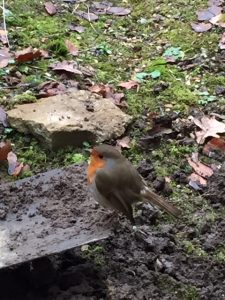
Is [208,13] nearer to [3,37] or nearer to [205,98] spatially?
[205,98]

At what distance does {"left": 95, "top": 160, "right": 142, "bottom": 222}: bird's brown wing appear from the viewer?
12.0 ft

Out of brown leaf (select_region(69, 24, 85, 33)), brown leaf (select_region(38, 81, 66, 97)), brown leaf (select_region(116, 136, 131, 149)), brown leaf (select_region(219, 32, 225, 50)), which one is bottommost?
brown leaf (select_region(69, 24, 85, 33))

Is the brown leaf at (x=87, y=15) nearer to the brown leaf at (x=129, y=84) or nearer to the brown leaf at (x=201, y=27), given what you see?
the brown leaf at (x=201, y=27)

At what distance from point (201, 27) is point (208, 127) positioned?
1436 millimetres

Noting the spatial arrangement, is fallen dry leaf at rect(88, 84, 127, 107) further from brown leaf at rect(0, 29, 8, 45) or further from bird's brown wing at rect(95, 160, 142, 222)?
bird's brown wing at rect(95, 160, 142, 222)

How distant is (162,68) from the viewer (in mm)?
5523

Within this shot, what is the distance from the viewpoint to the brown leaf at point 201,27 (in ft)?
19.9

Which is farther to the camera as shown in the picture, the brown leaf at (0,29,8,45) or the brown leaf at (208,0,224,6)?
the brown leaf at (208,0,224,6)

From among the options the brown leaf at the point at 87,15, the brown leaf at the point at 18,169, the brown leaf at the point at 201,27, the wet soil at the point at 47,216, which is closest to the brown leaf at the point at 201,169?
the wet soil at the point at 47,216

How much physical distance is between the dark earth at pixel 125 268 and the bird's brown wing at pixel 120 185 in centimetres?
8

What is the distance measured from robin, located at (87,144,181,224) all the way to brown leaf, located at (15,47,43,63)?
183cm

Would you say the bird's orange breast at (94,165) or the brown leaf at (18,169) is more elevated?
the bird's orange breast at (94,165)

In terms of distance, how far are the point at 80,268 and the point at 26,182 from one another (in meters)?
0.57

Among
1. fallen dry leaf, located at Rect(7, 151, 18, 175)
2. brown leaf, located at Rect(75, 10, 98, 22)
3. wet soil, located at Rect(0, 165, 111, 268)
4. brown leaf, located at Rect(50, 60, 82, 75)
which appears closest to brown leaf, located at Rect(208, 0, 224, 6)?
brown leaf, located at Rect(75, 10, 98, 22)
